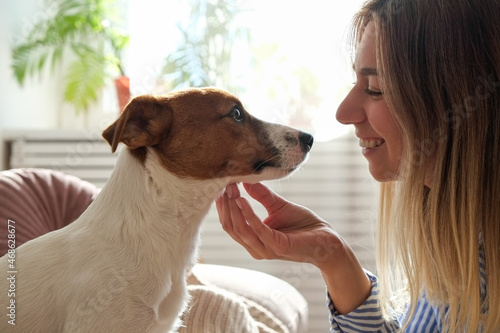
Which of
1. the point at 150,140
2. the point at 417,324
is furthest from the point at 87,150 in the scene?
the point at 417,324

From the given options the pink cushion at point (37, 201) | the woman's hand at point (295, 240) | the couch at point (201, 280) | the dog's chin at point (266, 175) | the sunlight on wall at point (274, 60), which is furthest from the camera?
the sunlight on wall at point (274, 60)

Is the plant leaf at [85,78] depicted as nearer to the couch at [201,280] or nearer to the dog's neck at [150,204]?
the couch at [201,280]

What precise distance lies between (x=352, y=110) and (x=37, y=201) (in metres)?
1.05

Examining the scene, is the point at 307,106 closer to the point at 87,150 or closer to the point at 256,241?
the point at 87,150

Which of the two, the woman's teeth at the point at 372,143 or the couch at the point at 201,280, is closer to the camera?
the woman's teeth at the point at 372,143

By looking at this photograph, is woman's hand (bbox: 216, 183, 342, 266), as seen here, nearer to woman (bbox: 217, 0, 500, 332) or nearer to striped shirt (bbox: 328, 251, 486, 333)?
woman (bbox: 217, 0, 500, 332)

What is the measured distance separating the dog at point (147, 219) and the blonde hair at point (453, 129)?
0.97ft

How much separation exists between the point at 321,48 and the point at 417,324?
182cm

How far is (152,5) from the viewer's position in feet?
9.67

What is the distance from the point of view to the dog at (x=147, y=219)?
107 cm

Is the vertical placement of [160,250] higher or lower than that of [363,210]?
higher

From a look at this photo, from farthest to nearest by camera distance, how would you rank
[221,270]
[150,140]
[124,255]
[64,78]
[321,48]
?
1. [64,78]
2. [321,48]
3. [221,270]
4. [150,140]
5. [124,255]

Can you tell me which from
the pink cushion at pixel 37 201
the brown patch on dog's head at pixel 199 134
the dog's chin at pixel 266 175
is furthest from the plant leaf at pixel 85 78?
the dog's chin at pixel 266 175

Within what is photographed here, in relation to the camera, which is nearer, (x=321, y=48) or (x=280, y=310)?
(x=280, y=310)
